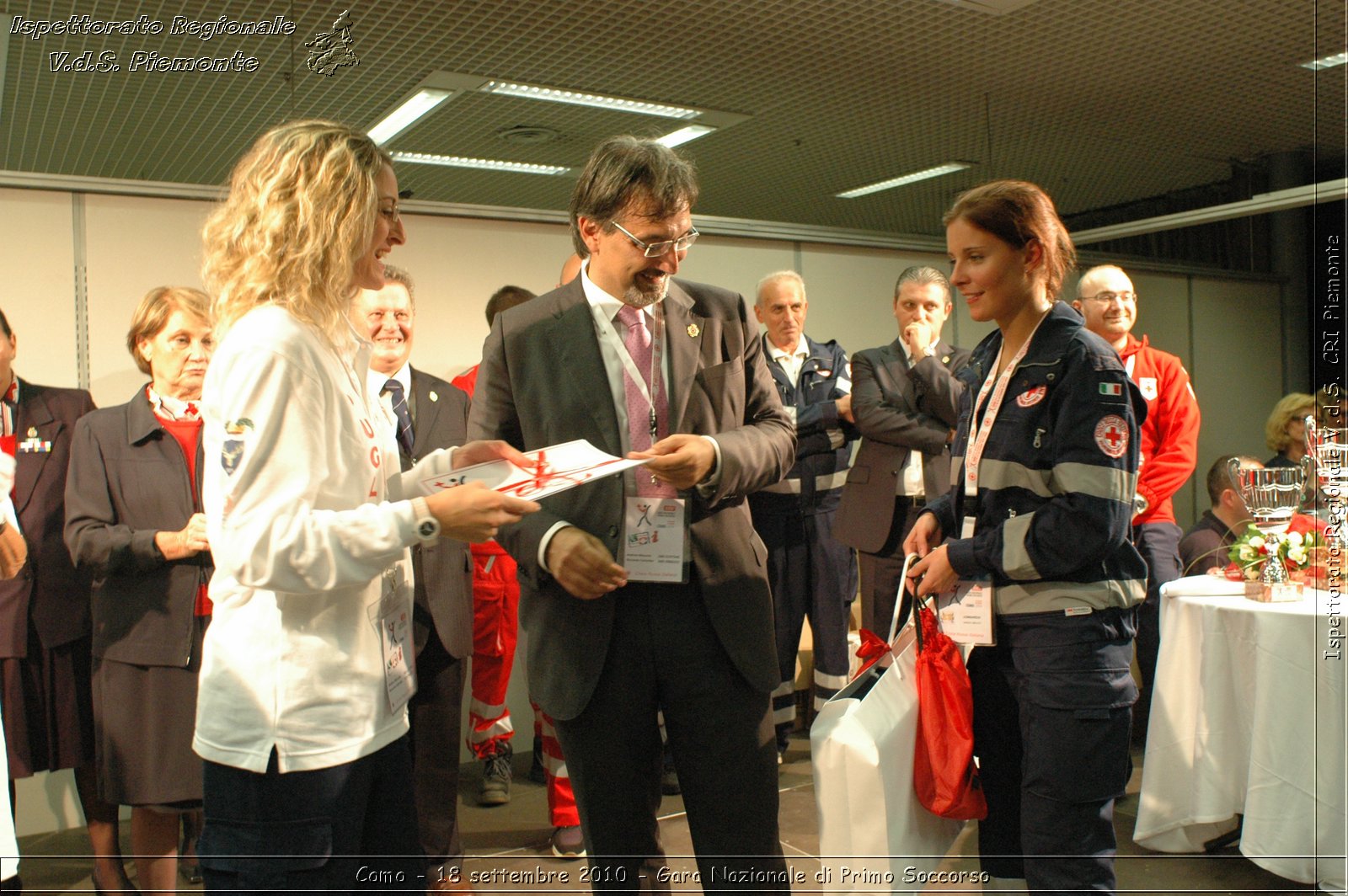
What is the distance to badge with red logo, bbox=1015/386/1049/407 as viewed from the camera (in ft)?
6.33

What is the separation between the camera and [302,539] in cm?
130

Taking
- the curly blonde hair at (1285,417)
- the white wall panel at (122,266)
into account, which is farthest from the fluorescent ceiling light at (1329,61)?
the white wall panel at (122,266)

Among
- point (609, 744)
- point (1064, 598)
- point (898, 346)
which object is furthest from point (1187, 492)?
point (609, 744)

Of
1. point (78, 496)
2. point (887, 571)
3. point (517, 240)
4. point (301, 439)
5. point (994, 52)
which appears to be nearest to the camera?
point (301, 439)

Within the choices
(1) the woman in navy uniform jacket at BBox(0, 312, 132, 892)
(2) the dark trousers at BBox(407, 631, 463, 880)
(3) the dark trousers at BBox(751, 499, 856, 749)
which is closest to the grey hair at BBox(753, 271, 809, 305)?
(3) the dark trousers at BBox(751, 499, 856, 749)

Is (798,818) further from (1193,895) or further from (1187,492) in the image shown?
(1187,492)

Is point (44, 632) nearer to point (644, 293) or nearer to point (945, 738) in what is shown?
point (644, 293)

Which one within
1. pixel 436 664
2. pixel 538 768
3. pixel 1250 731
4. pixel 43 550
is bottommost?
pixel 538 768

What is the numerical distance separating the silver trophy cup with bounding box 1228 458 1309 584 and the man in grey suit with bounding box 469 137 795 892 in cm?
194

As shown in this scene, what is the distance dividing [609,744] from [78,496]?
1.91 meters

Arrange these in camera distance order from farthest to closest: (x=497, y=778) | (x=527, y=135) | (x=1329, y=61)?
(x=527, y=135), (x=1329, y=61), (x=497, y=778)

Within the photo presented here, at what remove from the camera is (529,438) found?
188cm

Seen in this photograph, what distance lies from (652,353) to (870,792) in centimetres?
95

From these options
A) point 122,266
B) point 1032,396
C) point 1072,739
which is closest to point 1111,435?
point 1032,396
